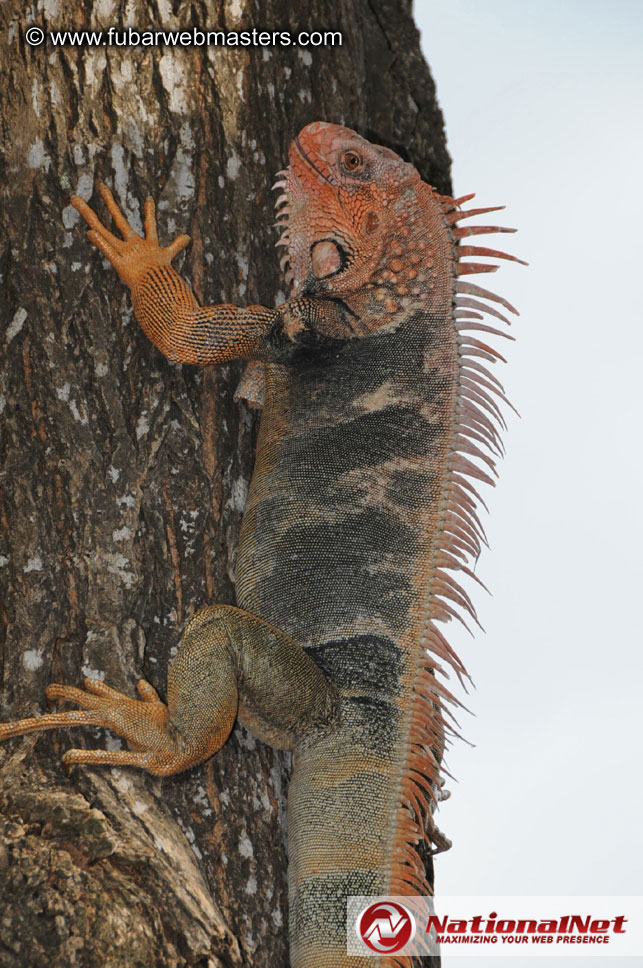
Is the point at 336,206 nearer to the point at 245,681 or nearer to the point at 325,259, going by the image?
the point at 325,259

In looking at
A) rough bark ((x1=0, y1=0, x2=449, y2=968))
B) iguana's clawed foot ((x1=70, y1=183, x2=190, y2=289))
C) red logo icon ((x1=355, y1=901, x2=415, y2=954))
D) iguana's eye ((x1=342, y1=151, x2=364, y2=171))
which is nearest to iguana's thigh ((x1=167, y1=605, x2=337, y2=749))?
rough bark ((x1=0, y1=0, x2=449, y2=968))

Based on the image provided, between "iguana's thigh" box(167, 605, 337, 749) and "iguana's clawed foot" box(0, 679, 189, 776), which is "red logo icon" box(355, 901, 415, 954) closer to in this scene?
"iguana's thigh" box(167, 605, 337, 749)

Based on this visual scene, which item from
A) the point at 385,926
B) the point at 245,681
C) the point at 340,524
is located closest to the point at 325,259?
the point at 340,524

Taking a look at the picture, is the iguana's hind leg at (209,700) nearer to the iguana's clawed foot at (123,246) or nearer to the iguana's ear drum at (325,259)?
the iguana's clawed foot at (123,246)

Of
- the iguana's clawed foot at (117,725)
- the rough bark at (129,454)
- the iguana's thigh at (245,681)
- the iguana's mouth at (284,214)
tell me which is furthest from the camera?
the iguana's mouth at (284,214)

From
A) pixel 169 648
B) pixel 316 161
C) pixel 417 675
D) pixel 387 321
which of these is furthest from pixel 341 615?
pixel 316 161

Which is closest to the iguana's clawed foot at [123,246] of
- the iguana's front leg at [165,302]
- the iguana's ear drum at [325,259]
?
the iguana's front leg at [165,302]

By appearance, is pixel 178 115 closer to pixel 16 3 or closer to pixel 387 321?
pixel 16 3
